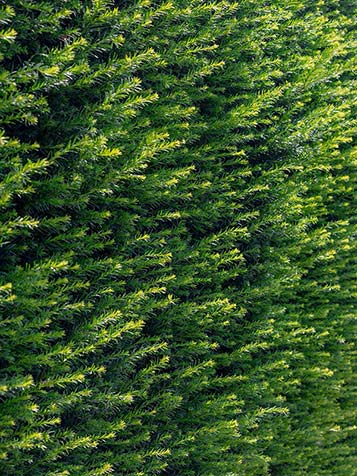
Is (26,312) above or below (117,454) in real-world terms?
above

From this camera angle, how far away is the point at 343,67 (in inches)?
209

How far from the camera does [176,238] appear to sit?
369cm

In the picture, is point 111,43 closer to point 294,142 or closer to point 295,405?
point 294,142

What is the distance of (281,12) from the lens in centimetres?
457

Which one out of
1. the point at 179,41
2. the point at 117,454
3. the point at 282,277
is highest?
the point at 179,41

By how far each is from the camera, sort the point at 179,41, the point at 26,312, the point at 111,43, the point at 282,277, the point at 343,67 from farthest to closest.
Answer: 1. the point at 343,67
2. the point at 282,277
3. the point at 179,41
4. the point at 111,43
5. the point at 26,312

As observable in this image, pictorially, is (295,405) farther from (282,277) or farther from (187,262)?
(187,262)

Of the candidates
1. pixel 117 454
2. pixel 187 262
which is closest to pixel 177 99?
pixel 187 262

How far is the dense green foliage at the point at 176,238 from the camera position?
9.46ft

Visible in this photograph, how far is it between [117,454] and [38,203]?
1341mm

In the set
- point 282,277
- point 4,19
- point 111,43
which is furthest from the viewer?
point 282,277

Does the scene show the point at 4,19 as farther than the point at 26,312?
No

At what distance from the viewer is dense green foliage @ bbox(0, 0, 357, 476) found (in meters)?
2.88

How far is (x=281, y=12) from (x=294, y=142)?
0.90 metres
